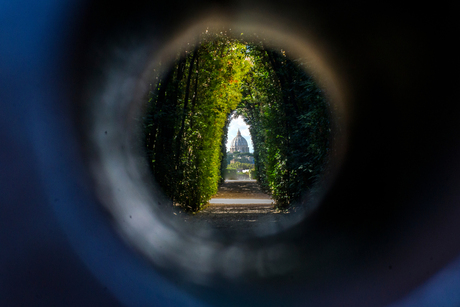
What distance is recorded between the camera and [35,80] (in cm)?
203

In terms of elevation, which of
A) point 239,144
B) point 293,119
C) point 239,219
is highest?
point 239,144

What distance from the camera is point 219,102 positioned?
408 inches

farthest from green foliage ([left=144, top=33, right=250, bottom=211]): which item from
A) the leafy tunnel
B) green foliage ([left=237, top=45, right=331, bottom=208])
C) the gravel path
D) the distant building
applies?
the distant building

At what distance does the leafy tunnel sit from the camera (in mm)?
5250

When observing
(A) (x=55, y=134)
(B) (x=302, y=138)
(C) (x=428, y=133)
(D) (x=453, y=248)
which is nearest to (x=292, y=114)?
(B) (x=302, y=138)

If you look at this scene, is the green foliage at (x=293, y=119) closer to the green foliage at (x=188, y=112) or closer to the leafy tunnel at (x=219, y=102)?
the leafy tunnel at (x=219, y=102)

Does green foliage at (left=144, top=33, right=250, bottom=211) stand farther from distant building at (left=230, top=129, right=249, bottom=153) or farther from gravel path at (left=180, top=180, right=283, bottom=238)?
distant building at (left=230, top=129, right=249, bottom=153)

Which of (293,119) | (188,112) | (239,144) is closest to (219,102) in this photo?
(188,112)

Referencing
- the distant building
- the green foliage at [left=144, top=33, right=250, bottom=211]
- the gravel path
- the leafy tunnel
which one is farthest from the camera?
the distant building

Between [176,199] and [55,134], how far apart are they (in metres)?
5.33

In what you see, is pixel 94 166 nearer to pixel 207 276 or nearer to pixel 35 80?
pixel 35 80

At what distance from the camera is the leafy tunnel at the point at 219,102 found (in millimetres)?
5250

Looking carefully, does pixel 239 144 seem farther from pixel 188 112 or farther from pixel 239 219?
pixel 188 112

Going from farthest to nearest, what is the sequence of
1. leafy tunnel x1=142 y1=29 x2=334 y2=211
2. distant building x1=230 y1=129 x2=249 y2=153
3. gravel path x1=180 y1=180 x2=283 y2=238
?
distant building x1=230 y1=129 x2=249 y2=153, gravel path x1=180 y1=180 x2=283 y2=238, leafy tunnel x1=142 y1=29 x2=334 y2=211
